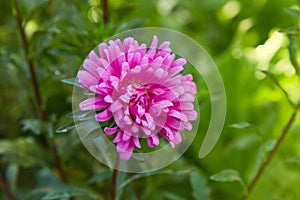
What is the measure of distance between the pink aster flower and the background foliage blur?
7.8 inches

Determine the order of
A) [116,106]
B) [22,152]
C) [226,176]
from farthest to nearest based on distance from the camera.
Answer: [22,152] → [226,176] → [116,106]

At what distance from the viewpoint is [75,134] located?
0.91 meters

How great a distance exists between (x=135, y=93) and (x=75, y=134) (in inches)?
13.9

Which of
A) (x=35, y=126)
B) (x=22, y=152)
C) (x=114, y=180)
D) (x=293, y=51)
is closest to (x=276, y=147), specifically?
(x=293, y=51)

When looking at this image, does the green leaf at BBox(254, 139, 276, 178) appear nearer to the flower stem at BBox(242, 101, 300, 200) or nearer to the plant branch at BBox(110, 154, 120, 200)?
the flower stem at BBox(242, 101, 300, 200)

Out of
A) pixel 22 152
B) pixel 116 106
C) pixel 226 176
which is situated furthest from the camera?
pixel 22 152

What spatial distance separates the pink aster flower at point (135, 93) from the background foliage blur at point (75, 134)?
0.65 feet

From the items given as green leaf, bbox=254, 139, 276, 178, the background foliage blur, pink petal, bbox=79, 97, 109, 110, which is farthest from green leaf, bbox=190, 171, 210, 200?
pink petal, bbox=79, 97, 109, 110

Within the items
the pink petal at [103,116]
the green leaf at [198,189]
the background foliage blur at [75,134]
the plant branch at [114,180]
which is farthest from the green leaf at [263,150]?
the pink petal at [103,116]

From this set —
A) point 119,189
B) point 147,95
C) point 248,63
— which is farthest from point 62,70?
point 248,63

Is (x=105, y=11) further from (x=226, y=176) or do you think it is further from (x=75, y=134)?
(x=226, y=176)

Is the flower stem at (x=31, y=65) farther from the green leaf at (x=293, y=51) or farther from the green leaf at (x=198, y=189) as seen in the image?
the green leaf at (x=293, y=51)

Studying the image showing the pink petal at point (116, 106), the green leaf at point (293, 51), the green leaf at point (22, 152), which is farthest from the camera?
the green leaf at point (22, 152)

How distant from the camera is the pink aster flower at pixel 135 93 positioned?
1.88 ft
